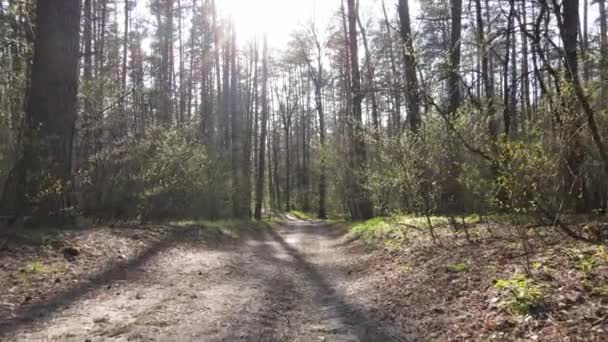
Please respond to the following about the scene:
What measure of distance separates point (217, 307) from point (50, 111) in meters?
4.88

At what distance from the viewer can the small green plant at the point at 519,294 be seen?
3742 mm

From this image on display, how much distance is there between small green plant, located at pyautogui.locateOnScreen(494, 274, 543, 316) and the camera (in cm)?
374

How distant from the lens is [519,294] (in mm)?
3914

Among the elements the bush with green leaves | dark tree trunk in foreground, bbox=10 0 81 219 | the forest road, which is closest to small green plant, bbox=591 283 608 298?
the forest road

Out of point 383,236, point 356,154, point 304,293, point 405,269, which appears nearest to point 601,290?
point 405,269

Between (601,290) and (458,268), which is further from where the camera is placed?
(458,268)

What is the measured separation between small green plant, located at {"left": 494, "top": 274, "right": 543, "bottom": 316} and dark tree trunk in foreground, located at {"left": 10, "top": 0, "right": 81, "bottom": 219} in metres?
6.56

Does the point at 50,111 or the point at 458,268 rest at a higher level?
the point at 50,111

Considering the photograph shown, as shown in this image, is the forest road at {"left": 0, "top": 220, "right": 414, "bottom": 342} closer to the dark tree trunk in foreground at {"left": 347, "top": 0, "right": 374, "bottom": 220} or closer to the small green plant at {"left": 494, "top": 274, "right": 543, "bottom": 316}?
the small green plant at {"left": 494, "top": 274, "right": 543, "bottom": 316}

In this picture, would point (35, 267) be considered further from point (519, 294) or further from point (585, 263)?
point (585, 263)

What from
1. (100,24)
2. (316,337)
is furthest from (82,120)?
(100,24)

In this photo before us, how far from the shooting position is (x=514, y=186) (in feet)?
15.5

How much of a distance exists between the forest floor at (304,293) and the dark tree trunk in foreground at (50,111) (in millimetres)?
847

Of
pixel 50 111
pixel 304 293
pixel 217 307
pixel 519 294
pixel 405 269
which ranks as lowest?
pixel 304 293
